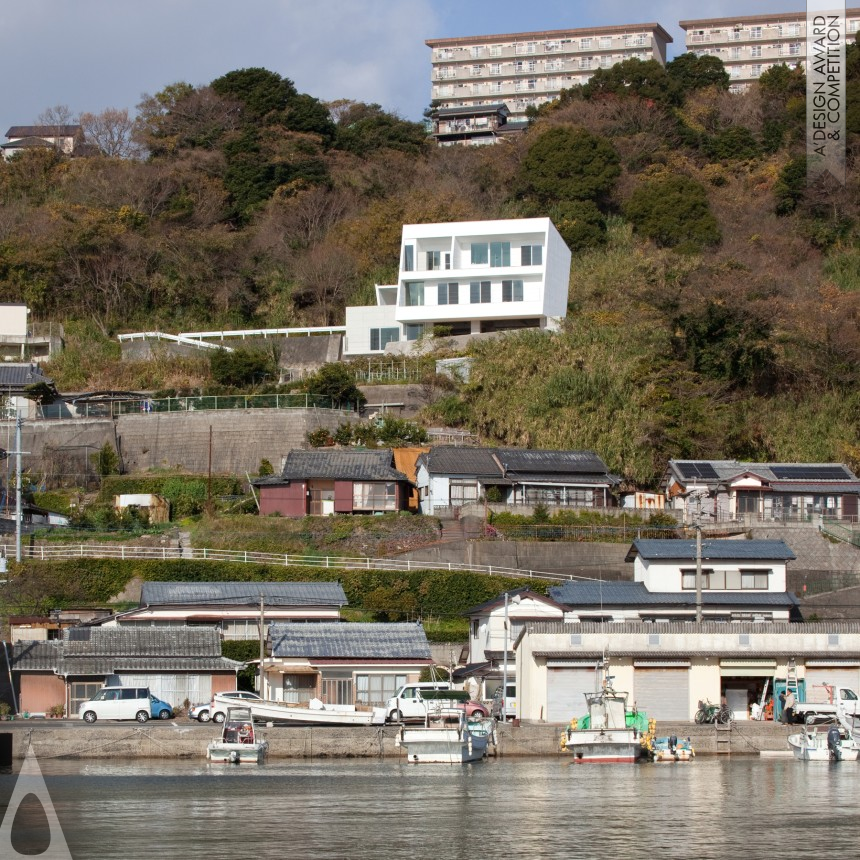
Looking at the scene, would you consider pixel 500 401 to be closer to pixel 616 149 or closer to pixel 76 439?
pixel 76 439

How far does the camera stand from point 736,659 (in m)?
39.8

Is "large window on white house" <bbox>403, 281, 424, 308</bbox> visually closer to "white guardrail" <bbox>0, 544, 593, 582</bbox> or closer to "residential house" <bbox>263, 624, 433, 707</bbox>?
"white guardrail" <bbox>0, 544, 593, 582</bbox>

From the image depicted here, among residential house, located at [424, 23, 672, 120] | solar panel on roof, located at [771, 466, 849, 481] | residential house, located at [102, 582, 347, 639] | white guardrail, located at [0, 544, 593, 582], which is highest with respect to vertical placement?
residential house, located at [424, 23, 672, 120]

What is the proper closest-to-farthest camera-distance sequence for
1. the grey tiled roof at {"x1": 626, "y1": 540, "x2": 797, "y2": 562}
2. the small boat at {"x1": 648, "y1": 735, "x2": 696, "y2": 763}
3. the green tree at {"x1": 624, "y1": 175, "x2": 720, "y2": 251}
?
the small boat at {"x1": 648, "y1": 735, "x2": 696, "y2": 763}
the grey tiled roof at {"x1": 626, "y1": 540, "x2": 797, "y2": 562}
the green tree at {"x1": 624, "y1": 175, "x2": 720, "y2": 251}

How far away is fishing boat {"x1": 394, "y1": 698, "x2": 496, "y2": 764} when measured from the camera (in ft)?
114

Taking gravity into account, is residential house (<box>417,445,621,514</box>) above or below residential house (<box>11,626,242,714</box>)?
above

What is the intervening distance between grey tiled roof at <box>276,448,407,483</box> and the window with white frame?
17.3 meters

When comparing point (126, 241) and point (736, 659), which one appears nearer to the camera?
point (736, 659)

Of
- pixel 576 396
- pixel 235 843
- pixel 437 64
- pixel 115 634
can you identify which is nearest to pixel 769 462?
pixel 576 396

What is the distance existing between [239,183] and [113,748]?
175 feet

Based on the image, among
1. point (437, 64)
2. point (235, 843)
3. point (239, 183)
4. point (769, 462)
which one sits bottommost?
point (235, 843)

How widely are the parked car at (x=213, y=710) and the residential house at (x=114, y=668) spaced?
1.89 meters

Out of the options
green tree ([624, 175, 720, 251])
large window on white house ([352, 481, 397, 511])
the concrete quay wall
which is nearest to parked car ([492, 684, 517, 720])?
the concrete quay wall

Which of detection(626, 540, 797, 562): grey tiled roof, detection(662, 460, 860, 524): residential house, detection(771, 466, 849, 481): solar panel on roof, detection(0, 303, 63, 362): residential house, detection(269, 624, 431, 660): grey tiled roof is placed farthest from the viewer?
detection(0, 303, 63, 362): residential house
